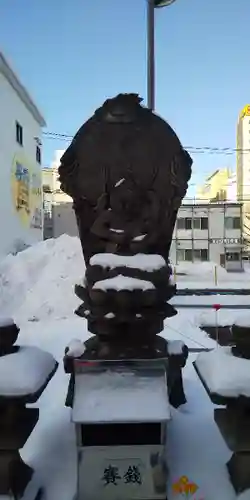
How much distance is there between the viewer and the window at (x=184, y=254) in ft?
84.5

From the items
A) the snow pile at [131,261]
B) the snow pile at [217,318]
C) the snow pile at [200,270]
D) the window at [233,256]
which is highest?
the snow pile at [131,261]

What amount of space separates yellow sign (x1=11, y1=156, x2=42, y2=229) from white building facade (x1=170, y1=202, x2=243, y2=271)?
7.37m

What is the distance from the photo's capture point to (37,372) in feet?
10.3

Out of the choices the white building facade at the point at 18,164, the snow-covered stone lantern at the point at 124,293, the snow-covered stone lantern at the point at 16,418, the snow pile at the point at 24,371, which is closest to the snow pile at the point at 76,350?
the snow-covered stone lantern at the point at 124,293

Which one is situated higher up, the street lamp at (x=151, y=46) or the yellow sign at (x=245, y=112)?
the yellow sign at (x=245, y=112)

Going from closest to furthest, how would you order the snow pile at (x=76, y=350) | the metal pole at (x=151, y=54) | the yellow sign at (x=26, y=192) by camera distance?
the snow pile at (x=76, y=350)
the metal pole at (x=151, y=54)
the yellow sign at (x=26, y=192)

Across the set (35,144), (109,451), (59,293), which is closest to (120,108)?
(109,451)

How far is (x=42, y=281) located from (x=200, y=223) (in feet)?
50.2

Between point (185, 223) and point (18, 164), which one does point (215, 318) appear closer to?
point (18, 164)

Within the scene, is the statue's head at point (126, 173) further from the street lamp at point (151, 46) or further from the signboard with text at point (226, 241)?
the signboard with text at point (226, 241)

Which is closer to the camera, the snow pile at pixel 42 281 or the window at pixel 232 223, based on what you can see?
the snow pile at pixel 42 281

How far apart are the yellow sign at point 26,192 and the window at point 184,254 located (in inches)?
311

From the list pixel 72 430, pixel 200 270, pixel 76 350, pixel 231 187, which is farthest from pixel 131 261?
pixel 231 187

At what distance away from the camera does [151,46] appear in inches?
294
